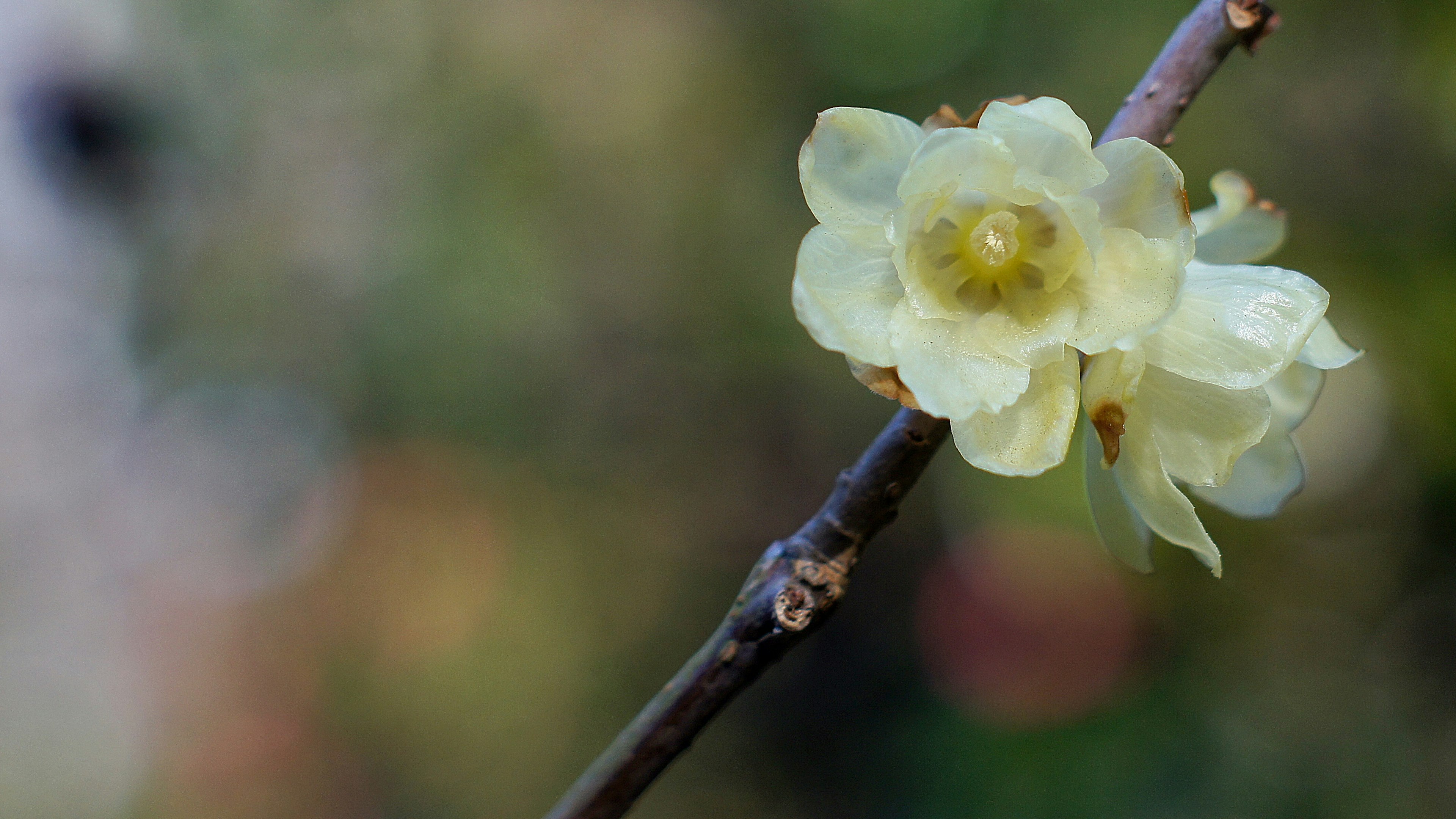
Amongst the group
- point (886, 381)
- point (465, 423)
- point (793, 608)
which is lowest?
point (465, 423)

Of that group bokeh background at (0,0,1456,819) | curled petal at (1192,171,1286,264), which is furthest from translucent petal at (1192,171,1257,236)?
bokeh background at (0,0,1456,819)

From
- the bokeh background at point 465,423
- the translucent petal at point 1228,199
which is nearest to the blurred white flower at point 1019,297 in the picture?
the translucent petal at point 1228,199

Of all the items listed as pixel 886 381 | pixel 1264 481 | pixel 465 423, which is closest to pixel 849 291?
pixel 886 381

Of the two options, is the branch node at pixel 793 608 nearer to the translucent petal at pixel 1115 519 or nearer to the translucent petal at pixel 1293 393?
the translucent petal at pixel 1115 519

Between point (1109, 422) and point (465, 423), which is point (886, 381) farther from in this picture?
point (465, 423)

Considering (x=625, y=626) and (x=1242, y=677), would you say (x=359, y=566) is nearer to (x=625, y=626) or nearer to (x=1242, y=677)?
(x=625, y=626)
